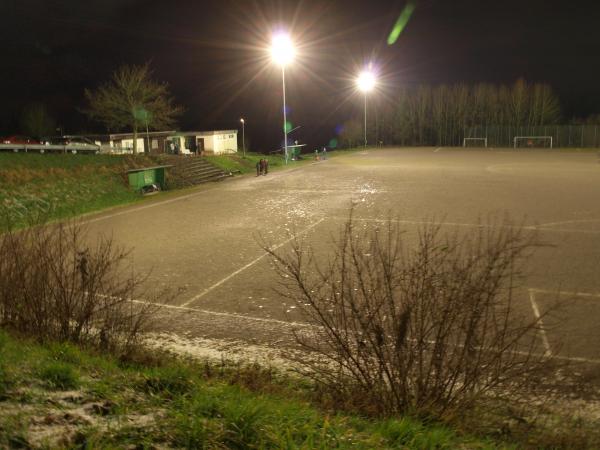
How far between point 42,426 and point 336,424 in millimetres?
2175

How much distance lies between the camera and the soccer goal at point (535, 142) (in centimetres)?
6088

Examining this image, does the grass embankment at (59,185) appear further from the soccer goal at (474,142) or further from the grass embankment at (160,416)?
the soccer goal at (474,142)

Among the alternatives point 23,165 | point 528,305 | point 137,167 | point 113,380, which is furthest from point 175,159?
point 113,380

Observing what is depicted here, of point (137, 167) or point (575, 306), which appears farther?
point (137, 167)

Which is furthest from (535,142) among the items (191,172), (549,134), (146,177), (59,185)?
(59,185)

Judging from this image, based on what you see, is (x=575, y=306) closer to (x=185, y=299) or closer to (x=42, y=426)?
(x=185, y=299)

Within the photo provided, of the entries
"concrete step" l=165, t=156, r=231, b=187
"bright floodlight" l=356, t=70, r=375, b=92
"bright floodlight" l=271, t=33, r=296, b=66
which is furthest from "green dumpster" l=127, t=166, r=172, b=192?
"bright floodlight" l=356, t=70, r=375, b=92

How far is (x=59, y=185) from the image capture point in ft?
69.2

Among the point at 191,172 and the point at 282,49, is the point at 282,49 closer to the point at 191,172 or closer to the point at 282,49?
the point at 282,49

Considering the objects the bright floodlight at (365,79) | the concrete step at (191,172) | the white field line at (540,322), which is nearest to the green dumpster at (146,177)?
the concrete step at (191,172)

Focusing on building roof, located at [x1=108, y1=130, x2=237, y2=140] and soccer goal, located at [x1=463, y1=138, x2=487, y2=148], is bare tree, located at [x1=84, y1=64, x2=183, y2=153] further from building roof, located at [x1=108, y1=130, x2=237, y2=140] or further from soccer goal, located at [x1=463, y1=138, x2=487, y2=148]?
soccer goal, located at [x1=463, y1=138, x2=487, y2=148]

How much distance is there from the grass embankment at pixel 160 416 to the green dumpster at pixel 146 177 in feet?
63.5

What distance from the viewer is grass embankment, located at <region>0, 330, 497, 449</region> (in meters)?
3.67

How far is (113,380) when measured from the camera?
4914mm
